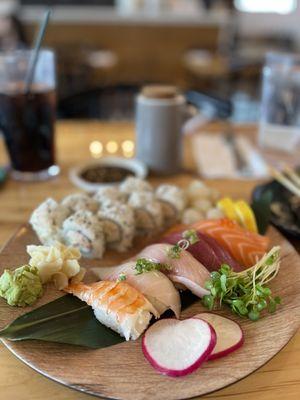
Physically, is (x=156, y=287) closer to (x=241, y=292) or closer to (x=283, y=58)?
(x=241, y=292)

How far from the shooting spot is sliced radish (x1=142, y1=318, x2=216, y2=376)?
2.20 feet

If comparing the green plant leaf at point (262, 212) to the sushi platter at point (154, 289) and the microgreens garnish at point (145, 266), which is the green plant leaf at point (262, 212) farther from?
the microgreens garnish at point (145, 266)

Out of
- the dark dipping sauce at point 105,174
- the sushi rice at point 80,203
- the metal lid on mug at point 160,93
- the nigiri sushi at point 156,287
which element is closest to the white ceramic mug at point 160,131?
the metal lid on mug at point 160,93

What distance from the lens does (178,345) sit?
27.9 inches

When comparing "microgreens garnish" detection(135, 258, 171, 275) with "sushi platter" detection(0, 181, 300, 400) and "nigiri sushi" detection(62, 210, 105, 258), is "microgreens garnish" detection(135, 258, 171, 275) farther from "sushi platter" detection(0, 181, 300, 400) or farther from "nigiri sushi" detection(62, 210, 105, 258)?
"nigiri sushi" detection(62, 210, 105, 258)

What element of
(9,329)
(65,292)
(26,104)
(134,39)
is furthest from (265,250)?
(134,39)

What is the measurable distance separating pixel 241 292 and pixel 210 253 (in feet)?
0.38

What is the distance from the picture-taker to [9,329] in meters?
0.73

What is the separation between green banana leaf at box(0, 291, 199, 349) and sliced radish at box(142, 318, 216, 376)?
7 centimetres

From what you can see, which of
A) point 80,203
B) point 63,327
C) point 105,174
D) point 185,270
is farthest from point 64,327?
point 105,174

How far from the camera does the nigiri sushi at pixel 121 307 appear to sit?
0.74m

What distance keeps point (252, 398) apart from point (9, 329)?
417 millimetres

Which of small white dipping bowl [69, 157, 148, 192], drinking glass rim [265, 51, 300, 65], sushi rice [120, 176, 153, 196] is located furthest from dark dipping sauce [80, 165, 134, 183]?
drinking glass rim [265, 51, 300, 65]

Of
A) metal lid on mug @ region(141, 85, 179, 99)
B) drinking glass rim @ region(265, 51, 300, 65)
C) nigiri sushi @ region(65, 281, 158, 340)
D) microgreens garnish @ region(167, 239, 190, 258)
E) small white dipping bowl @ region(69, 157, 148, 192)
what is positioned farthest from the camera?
drinking glass rim @ region(265, 51, 300, 65)
